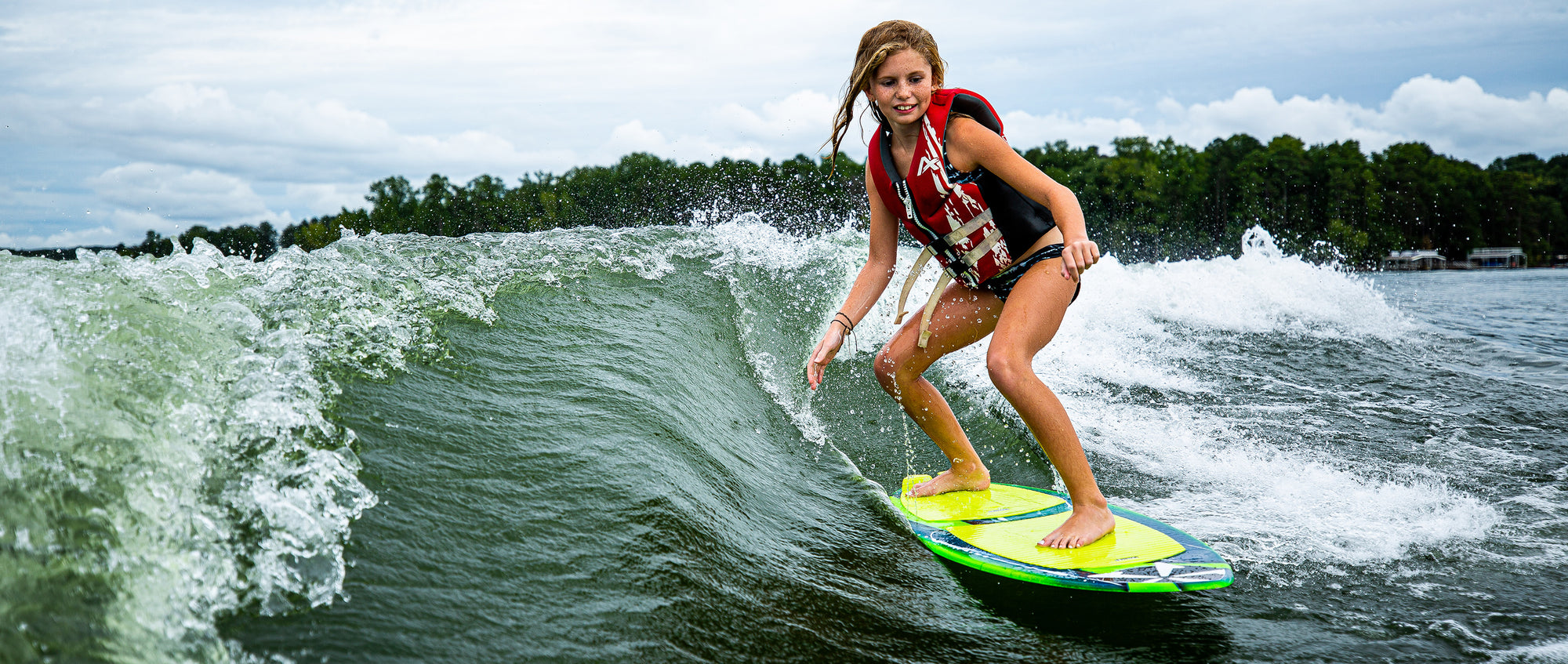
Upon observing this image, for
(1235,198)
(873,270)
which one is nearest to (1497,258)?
(1235,198)

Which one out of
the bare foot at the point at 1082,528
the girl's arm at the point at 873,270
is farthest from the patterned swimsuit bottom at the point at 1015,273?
the bare foot at the point at 1082,528

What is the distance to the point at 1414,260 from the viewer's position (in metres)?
77.8

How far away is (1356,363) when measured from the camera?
26.9 feet

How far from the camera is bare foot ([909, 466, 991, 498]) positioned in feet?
13.0

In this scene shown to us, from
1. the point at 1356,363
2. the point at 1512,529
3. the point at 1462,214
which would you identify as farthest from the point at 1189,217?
the point at 1512,529

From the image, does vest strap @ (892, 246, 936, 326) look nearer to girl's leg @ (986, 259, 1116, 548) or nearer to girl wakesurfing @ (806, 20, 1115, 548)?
girl wakesurfing @ (806, 20, 1115, 548)

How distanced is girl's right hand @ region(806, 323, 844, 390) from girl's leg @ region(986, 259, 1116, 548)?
26.2 inches

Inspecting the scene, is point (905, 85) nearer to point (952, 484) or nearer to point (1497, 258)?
point (952, 484)

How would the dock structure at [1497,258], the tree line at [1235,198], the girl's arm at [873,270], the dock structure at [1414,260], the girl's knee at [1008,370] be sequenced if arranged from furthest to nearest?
the dock structure at [1497,258] < the dock structure at [1414,260] < the tree line at [1235,198] < the girl's arm at [873,270] < the girl's knee at [1008,370]

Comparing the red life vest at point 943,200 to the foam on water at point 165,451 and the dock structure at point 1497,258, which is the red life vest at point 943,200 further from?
the dock structure at point 1497,258

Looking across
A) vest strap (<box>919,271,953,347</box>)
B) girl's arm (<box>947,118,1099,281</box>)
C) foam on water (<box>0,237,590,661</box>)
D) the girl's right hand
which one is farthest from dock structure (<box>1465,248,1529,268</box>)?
foam on water (<box>0,237,590,661</box>)

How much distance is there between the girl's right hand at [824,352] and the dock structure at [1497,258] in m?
98.6

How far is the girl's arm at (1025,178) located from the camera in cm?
288

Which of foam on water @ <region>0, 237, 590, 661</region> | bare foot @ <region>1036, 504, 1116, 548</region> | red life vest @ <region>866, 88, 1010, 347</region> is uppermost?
red life vest @ <region>866, 88, 1010, 347</region>
